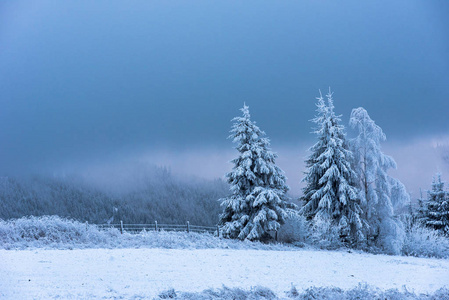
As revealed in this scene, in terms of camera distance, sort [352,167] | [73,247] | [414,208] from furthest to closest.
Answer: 1. [414,208]
2. [352,167]
3. [73,247]

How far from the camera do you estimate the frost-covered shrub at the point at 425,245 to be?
27109 millimetres

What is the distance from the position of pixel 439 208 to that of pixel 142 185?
471 ft

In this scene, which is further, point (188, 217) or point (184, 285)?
point (188, 217)

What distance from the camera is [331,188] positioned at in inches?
1087

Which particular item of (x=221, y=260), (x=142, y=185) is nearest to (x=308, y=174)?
(x=221, y=260)

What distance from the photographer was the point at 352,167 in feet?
96.3

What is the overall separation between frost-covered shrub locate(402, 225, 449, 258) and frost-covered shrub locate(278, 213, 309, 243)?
7396 millimetres

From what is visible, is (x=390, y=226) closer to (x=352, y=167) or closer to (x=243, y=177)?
(x=352, y=167)

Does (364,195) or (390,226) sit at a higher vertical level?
(364,195)

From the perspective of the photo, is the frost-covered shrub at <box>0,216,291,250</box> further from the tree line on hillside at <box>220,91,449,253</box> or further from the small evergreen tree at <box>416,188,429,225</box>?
the small evergreen tree at <box>416,188,429,225</box>

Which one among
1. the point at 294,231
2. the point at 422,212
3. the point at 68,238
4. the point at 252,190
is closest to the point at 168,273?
the point at 68,238

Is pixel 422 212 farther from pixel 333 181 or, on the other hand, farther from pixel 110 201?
pixel 110 201

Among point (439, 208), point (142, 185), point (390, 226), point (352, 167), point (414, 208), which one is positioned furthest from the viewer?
point (142, 185)

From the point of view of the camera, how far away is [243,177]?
29.6 m
